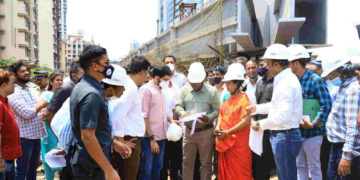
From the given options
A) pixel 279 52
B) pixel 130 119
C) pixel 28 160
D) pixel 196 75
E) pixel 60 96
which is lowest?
pixel 28 160

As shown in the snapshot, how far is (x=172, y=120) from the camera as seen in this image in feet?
15.2

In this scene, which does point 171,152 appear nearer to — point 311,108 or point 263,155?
point 263,155

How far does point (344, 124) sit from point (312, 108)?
29.7 inches

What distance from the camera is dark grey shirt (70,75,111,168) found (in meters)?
2.08

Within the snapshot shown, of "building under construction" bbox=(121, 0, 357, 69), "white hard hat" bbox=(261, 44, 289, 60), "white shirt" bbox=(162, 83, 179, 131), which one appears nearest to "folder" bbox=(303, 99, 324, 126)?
"white hard hat" bbox=(261, 44, 289, 60)

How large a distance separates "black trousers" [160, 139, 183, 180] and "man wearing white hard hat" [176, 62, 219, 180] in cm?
52

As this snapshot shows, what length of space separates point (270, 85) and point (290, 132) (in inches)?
31.1

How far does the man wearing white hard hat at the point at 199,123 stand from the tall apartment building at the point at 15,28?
1895 inches

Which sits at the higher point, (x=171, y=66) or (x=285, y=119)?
(x=171, y=66)

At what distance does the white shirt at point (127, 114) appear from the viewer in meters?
3.20

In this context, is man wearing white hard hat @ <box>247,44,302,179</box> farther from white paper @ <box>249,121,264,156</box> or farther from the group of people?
white paper @ <box>249,121,264,156</box>

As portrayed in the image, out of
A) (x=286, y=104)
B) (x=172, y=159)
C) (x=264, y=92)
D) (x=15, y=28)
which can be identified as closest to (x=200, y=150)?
(x=172, y=159)

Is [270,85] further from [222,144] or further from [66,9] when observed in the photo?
[66,9]

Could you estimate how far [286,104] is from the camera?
317cm
